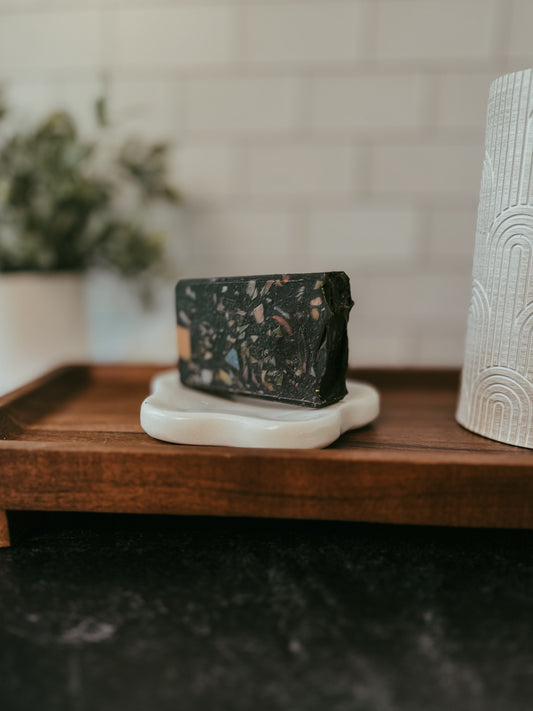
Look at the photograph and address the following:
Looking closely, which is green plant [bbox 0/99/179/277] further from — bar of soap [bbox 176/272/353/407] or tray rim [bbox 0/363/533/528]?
tray rim [bbox 0/363/533/528]

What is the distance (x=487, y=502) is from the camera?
0.35 m

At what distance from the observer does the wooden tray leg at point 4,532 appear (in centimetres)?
38

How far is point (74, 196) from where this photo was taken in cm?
63

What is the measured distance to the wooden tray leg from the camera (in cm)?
38

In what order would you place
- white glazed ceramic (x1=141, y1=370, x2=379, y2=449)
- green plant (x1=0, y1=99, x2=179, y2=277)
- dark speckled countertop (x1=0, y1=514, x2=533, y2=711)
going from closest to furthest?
1. dark speckled countertop (x1=0, y1=514, x2=533, y2=711)
2. white glazed ceramic (x1=141, y1=370, x2=379, y2=449)
3. green plant (x1=0, y1=99, x2=179, y2=277)

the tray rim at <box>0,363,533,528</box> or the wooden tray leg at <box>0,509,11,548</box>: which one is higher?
the tray rim at <box>0,363,533,528</box>

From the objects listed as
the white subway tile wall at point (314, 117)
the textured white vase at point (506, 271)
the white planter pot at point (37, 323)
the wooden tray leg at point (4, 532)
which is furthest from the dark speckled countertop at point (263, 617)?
the white subway tile wall at point (314, 117)

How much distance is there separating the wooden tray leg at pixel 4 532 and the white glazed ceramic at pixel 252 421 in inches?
4.9

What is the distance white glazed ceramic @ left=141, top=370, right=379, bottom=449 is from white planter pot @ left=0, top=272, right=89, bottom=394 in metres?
0.30

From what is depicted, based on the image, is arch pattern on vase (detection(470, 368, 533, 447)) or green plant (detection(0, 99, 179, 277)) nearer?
arch pattern on vase (detection(470, 368, 533, 447))

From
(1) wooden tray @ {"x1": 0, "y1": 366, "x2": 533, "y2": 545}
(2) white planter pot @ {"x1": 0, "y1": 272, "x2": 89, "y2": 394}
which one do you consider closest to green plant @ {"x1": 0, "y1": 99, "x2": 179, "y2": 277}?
(2) white planter pot @ {"x1": 0, "y1": 272, "x2": 89, "y2": 394}

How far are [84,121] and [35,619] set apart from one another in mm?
680

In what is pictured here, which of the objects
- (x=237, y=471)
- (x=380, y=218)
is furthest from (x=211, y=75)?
(x=237, y=471)

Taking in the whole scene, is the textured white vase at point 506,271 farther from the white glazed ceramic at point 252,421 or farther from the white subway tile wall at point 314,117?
the white subway tile wall at point 314,117
